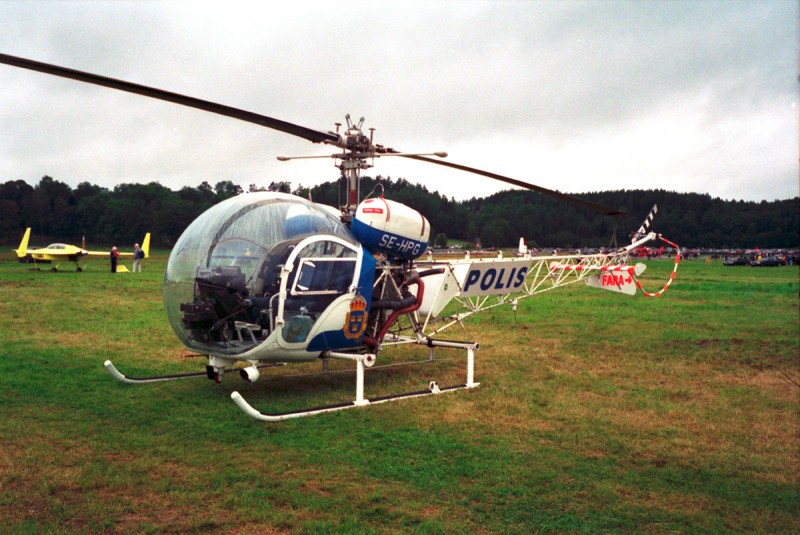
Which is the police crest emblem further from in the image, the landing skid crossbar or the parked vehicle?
the parked vehicle

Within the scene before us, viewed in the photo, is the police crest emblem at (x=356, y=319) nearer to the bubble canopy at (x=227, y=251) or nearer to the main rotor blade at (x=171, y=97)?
the bubble canopy at (x=227, y=251)

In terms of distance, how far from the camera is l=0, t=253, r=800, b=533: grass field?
477 cm

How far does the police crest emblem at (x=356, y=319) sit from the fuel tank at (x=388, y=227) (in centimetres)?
80

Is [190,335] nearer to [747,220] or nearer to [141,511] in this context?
[141,511]

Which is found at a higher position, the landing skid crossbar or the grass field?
the landing skid crossbar

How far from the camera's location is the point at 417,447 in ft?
20.8

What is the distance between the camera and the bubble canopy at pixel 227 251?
7.14 meters

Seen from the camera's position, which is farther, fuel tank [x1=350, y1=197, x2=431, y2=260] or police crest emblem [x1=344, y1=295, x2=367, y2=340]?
fuel tank [x1=350, y1=197, x2=431, y2=260]

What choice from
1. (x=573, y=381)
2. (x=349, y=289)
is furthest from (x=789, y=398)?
(x=349, y=289)

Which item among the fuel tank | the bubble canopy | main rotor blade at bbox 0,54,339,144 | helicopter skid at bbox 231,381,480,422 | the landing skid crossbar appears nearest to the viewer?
main rotor blade at bbox 0,54,339,144

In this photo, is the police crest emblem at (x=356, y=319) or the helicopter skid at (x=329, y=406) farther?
the police crest emblem at (x=356, y=319)

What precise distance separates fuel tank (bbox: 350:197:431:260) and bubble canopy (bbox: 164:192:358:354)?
1.88 ft

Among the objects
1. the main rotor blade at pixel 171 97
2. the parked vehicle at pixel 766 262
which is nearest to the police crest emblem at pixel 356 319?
the main rotor blade at pixel 171 97

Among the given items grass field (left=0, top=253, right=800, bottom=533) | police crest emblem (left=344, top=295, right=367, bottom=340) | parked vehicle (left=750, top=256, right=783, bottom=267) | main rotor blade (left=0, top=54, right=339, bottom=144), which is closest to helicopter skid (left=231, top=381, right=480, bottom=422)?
grass field (left=0, top=253, right=800, bottom=533)
